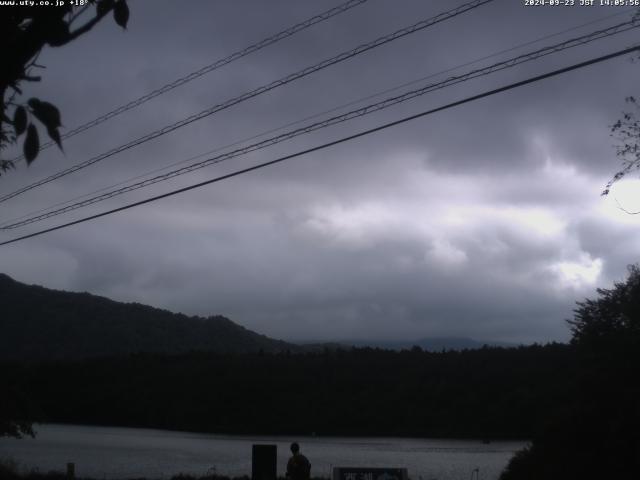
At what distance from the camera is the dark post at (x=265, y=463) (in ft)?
58.4

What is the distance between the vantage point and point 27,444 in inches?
2184

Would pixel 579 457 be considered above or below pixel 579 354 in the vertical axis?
below

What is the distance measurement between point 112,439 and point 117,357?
127ft

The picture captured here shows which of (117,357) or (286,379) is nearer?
(286,379)

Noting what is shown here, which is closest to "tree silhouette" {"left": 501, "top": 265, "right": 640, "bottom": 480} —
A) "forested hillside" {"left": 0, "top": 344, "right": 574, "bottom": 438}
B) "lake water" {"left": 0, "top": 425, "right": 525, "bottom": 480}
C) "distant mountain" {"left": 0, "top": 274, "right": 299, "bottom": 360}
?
"lake water" {"left": 0, "top": 425, "right": 525, "bottom": 480}

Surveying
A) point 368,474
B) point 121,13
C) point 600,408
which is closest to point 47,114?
point 121,13

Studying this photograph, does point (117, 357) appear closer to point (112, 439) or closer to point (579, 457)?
point (112, 439)

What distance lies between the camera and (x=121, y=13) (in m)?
4.91

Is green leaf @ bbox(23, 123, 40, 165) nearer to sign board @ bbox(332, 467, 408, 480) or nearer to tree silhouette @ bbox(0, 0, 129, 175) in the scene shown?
tree silhouette @ bbox(0, 0, 129, 175)

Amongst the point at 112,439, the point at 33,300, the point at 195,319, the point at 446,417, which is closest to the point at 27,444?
the point at 112,439

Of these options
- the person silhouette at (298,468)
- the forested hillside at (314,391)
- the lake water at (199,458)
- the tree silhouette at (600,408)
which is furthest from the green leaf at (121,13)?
the forested hillside at (314,391)

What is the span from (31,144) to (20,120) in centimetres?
16

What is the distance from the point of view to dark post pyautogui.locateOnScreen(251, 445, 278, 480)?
17797 millimetres

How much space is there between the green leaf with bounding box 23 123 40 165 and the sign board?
12.9 m
